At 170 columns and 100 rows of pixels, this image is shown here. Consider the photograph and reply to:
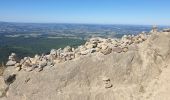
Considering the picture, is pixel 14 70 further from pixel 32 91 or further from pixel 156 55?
pixel 156 55

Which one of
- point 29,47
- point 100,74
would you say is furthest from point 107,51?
point 29,47

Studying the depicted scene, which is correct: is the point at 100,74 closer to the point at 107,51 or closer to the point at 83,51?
the point at 107,51

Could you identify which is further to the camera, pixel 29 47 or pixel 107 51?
pixel 29 47

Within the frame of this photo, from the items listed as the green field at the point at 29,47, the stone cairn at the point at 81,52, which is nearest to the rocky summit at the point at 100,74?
the stone cairn at the point at 81,52

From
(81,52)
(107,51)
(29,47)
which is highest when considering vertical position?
(107,51)

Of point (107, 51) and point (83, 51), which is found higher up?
point (107, 51)

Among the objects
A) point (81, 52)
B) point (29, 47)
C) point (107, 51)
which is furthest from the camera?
point (29, 47)

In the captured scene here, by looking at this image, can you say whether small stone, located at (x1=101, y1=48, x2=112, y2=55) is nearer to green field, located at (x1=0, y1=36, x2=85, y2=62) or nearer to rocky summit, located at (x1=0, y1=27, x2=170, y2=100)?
rocky summit, located at (x1=0, y1=27, x2=170, y2=100)

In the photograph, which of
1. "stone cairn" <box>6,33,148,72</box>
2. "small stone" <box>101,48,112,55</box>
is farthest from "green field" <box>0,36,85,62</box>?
"small stone" <box>101,48,112,55</box>
